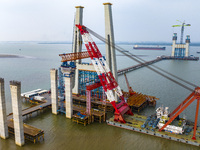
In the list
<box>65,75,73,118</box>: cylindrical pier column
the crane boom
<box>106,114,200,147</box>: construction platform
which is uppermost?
the crane boom

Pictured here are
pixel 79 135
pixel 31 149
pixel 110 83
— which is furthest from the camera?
pixel 110 83

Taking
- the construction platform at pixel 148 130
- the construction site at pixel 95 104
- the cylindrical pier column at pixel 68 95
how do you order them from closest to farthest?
the construction site at pixel 95 104
the construction platform at pixel 148 130
the cylindrical pier column at pixel 68 95

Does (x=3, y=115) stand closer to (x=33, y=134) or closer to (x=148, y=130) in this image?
(x=33, y=134)

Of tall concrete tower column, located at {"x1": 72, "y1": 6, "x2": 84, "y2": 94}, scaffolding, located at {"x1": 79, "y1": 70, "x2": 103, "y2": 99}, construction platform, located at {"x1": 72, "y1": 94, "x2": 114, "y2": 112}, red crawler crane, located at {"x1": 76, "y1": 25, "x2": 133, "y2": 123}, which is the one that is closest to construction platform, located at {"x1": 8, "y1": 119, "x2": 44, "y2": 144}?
red crawler crane, located at {"x1": 76, "y1": 25, "x2": 133, "y2": 123}

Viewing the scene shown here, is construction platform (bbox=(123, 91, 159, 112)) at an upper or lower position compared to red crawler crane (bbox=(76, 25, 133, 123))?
lower

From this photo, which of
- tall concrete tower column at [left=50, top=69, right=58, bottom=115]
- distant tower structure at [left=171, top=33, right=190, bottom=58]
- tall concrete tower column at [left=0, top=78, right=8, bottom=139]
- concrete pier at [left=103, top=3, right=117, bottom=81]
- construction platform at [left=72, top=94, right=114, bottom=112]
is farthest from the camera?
distant tower structure at [left=171, top=33, right=190, bottom=58]

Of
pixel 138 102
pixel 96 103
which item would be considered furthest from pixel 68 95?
pixel 138 102

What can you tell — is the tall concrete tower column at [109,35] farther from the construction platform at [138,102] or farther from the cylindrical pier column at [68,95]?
the cylindrical pier column at [68,95]

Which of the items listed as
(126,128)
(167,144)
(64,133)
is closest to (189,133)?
(167,144)

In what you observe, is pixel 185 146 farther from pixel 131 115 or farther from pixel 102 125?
pixel 102 125

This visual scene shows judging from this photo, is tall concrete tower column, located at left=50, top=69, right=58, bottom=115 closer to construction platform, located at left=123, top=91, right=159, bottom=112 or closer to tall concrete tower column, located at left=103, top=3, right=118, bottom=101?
tall concrete tower column, located at left=103, top=3, right=118, bottom=101

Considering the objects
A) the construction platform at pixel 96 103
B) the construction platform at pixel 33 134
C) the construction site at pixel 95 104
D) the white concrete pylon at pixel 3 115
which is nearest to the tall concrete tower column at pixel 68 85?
the construction site at pixel 95 104
